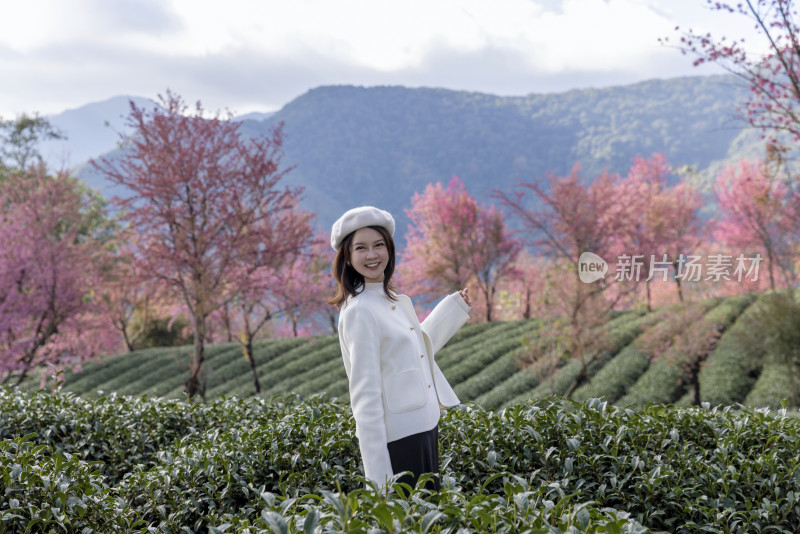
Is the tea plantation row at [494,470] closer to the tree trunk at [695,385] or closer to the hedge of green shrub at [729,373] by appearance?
the tree trunk at [695,385]

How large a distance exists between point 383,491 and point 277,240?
9381 millimetres

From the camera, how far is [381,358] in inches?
111

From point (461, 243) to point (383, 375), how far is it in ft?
63.1

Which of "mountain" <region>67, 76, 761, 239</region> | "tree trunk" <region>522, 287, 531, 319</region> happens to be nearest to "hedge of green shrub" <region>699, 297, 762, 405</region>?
"tree trunk" <region>522, 287, 531, 319</region>

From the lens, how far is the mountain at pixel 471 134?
12512cm

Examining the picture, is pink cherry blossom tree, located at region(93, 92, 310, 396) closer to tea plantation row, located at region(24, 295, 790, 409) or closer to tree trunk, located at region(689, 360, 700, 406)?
tea plantation row, located at region(24, 295, 790, 409)

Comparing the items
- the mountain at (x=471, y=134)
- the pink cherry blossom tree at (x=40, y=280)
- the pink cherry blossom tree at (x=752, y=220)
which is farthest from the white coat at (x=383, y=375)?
the mountain at (x=471, y=134)

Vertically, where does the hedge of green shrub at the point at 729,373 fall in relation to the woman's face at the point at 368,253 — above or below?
below

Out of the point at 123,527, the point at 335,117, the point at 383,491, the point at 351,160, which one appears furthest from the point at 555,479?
the point at 335,117

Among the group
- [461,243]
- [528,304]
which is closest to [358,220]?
[461,243]

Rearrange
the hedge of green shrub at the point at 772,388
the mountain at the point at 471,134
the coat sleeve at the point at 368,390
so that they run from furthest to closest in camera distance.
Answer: the mountain at the point at 471,134 → the hedge of green shrub at the point at 772,388 → the coat sleeve at the point at 368,390

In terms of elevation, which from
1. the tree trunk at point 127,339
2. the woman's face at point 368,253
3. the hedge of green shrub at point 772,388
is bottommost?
the hedge of green shrub at point 772,388

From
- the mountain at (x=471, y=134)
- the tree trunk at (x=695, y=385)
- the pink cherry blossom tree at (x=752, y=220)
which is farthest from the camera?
the mountain at (x=471, y=134)

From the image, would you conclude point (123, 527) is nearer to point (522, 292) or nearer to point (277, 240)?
point (277, 240)
